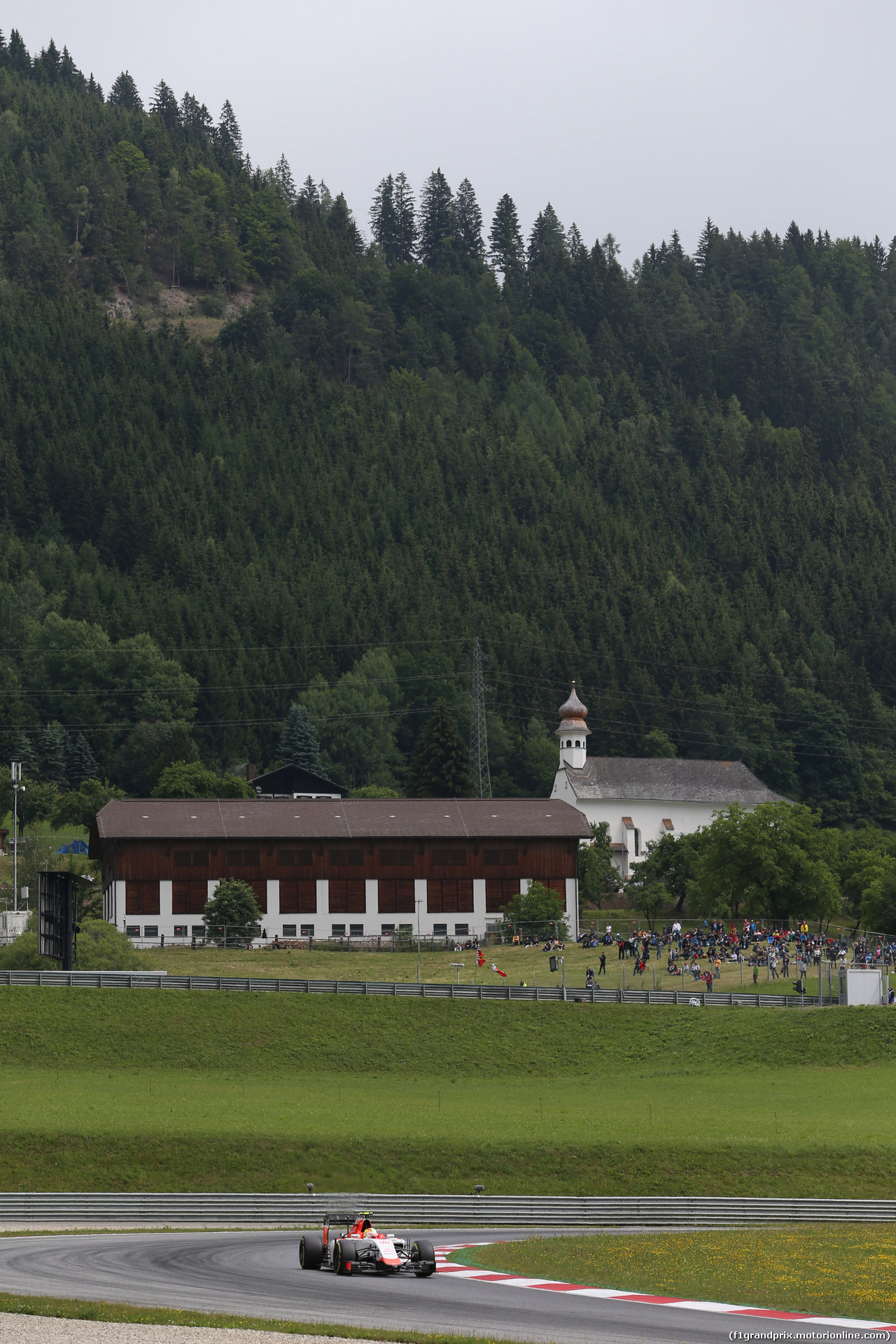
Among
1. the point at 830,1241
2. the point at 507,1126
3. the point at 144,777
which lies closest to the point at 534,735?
the point at 144,777

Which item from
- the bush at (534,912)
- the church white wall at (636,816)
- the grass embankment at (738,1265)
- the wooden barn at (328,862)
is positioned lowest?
the grass embankment at (738,1265)

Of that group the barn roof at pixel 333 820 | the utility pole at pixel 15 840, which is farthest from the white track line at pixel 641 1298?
the utility pole at pixel 15 840

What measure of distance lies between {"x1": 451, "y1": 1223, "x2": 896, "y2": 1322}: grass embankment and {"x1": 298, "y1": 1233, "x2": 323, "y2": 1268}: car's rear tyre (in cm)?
271

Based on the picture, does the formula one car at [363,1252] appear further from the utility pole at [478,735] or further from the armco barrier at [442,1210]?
the utility pole at [478,735]

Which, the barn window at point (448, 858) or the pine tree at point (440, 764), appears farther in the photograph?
the pine tree at point (440, 764)

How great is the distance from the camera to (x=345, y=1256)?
2561 cm

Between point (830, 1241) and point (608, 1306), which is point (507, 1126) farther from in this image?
point (608, 1306)

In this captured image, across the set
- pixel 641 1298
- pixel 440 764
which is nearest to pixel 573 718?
pixel 440 764

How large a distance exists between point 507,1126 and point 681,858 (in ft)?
210

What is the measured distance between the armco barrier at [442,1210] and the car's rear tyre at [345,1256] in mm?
7903

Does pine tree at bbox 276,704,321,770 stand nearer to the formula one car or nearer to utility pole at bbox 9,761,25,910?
utility pole at bbox 9,761,25,910

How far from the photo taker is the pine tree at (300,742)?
577ft

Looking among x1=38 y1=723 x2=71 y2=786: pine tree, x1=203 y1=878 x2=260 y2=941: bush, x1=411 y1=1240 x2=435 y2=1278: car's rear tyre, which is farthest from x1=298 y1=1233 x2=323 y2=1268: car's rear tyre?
x1=38 y1=723 x2=71 y2=786: pine tree

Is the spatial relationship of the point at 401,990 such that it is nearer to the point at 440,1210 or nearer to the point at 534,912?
the point at 534,912
